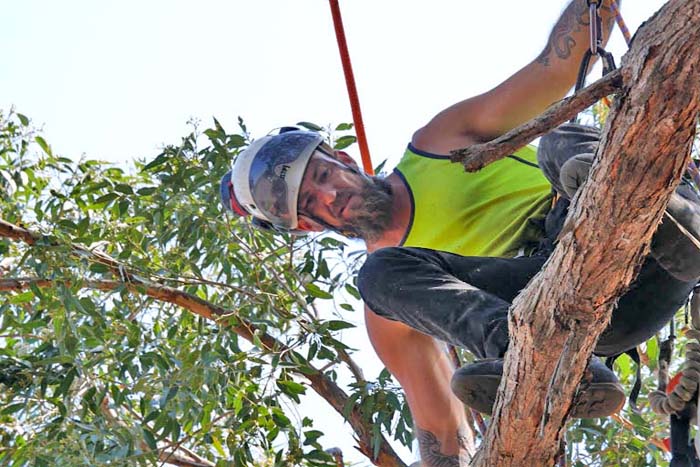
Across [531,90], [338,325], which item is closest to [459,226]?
[531,90]

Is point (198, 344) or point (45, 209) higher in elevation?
point (45, 209)

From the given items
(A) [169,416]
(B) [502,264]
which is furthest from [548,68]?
(A) [169,416]

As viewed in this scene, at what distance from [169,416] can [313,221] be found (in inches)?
32.2

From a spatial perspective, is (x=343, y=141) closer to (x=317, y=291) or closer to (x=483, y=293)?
(x=317, y=291)

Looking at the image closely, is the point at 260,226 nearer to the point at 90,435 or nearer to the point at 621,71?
the point at 90,435

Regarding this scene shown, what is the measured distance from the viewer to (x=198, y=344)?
13.0 feet

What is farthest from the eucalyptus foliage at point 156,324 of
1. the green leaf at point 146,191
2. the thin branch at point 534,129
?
the thin branch at point 534,129

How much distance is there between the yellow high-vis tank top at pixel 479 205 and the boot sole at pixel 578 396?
675mm

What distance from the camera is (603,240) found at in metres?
1.81

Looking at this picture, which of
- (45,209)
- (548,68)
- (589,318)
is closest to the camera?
(589,318)

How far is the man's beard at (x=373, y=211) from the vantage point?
3191mm

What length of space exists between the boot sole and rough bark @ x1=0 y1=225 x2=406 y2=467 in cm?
150

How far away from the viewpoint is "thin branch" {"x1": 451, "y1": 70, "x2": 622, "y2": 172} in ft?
5.48

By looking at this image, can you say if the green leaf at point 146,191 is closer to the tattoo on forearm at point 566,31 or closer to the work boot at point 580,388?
the tattoo on forearm at point 566,31
